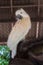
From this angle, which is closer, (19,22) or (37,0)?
(19,22)

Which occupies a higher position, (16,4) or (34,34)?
(16,4)

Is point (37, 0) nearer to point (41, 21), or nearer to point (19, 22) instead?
point (41, 21)

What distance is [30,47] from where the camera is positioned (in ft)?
4.80

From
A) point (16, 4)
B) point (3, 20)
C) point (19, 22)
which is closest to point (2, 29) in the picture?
point (3, 20)

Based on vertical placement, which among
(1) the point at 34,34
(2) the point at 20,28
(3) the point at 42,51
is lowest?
(1) the point at 34,34

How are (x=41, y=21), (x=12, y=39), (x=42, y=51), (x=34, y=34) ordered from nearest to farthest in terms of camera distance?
1. (x=42, y=51)
2. (x=12, y=39)
3. (x=41, y=21)
4. (x=34, y=34)

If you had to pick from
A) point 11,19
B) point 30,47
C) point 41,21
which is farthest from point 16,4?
point 30,47

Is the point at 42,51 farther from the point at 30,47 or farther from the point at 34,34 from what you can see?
the point at 34,34

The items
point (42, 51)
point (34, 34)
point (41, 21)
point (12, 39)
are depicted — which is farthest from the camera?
point (34, 34)

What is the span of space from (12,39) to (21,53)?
0.16 meters

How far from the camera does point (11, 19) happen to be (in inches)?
85.5

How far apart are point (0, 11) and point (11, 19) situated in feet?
0.54

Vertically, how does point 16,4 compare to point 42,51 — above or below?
above

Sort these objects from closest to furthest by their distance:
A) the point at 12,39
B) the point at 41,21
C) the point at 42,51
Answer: the point at 42,51, the point at 12,39, the point at 41,21
